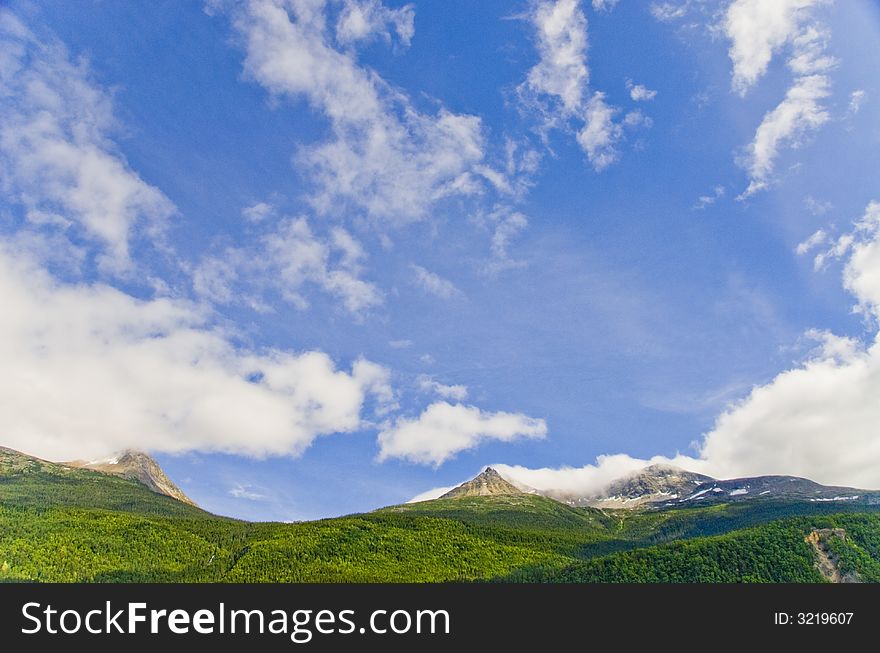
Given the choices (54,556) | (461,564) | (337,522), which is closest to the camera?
(54,556)

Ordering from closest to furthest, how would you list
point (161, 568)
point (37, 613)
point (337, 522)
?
1. point (37, 613)
2. point (161, 568)
3. point (337, 522)

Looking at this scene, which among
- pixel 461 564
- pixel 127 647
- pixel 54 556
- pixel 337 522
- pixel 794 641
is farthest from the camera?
pixel 337 522

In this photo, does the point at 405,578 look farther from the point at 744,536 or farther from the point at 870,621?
the point at 870,621

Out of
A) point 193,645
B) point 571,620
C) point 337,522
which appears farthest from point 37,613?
point 337,522

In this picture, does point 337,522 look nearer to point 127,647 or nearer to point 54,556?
point 54,556

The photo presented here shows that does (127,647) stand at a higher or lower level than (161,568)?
higher

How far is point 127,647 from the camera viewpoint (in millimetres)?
21406

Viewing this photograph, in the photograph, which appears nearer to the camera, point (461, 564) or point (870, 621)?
point (870, 621)

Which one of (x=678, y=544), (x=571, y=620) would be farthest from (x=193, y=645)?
(x=678, y=544)

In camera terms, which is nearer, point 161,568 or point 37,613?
point 37,613

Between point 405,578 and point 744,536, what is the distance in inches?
3326

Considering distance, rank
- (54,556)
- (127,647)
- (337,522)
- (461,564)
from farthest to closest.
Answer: (337,522), (461,564), (54,556), (127,647)

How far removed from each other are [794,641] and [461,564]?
143340 millimetres

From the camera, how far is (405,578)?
143 m
